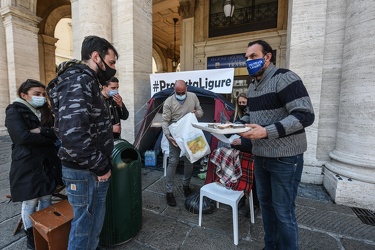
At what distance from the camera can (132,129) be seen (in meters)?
4.96

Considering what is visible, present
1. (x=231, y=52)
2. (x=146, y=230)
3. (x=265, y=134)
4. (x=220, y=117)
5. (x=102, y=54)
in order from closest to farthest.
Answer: (x=265, y=134) → (x=102, y=54) → (x=146, y=230) → (x=220, y=117) → (x=231, y=52)

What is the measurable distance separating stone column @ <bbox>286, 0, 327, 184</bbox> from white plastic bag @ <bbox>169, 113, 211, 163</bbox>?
2.03m

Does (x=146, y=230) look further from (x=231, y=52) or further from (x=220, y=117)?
(x=231, y=52)

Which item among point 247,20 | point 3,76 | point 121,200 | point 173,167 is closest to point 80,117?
point 121,200

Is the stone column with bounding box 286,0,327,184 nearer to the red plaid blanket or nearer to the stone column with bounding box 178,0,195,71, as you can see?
the red plaid blanket

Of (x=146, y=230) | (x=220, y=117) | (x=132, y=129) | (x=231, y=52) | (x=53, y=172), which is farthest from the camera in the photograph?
(x=231, y=52)

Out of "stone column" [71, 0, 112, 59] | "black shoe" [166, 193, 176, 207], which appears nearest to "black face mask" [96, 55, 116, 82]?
"black shoe" [166, 193, 176, 207]

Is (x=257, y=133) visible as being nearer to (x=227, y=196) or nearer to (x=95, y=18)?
(x=227, y=196)

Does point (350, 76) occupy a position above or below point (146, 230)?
above

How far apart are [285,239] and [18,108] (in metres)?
2.80

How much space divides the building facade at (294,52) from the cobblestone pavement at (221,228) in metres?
0.50

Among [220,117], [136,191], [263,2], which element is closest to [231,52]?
[263,2]

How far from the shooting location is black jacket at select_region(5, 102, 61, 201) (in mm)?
1965

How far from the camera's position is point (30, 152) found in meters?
2.04
